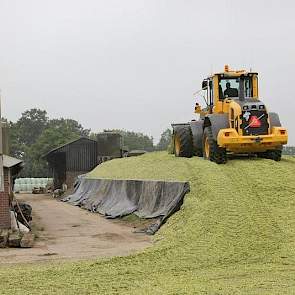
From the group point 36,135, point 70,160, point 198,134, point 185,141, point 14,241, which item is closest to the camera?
point 14,241

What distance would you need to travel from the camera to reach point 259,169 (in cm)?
1452

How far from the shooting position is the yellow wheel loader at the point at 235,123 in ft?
48.9

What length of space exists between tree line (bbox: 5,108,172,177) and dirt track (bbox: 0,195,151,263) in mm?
39583

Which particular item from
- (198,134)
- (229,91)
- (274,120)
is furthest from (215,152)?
(229,91)

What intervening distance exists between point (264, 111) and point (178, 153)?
4697 mm

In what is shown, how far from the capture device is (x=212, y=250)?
1050 centimetres

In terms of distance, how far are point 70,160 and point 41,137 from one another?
80.0 ft

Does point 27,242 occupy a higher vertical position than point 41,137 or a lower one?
lower

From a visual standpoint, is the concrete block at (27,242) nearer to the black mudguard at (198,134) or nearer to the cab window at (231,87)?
the black mudguard at (198,134)

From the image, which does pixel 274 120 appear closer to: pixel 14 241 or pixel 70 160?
pixel 14 241

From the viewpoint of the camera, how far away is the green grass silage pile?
8.18 m

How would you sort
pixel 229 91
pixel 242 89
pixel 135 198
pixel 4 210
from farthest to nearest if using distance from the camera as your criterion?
pixel 135 198 < pixel 229 91 < pixel 242 89 < pixel 4 210

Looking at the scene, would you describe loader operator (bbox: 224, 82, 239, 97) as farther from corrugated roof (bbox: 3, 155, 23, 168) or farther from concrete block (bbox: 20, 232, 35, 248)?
concrete block (bbox: 20, 232, 35, 248)

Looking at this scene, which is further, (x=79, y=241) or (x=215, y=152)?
(x=215, y=152)
